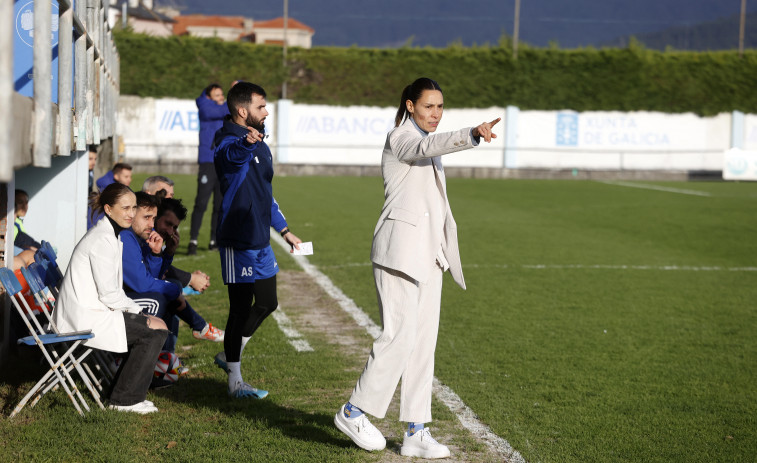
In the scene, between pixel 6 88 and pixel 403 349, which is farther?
pixel 403 349

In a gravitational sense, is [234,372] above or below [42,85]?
below

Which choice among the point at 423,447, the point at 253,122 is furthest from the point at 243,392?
the point at 253,122

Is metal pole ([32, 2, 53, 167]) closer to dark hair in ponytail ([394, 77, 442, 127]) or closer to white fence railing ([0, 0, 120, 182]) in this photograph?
white fence railing ([0, 0, 120, 182])

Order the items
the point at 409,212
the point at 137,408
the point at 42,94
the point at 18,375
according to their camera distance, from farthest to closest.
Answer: the point at 18,375 → the point at 137,408 → the point at 409,212 → the point at 42,94

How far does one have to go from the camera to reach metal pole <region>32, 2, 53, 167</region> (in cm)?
353

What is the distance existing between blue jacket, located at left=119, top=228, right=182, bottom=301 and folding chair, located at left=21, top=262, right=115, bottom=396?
0.46 m

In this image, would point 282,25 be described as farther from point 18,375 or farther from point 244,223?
point 244,223

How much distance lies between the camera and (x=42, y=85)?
3564 millimetres

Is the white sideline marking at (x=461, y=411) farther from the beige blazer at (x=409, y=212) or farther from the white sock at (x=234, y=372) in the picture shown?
the white sock at (x=234, y=372)

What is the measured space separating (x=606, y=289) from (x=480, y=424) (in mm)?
5413

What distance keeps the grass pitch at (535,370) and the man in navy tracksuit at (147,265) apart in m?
0.55

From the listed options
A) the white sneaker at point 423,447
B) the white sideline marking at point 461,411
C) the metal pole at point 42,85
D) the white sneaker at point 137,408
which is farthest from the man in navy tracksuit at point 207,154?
the metal pole at point 42,85

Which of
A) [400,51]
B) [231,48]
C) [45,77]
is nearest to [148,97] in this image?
[231,48]

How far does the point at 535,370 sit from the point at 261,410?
214 cm
